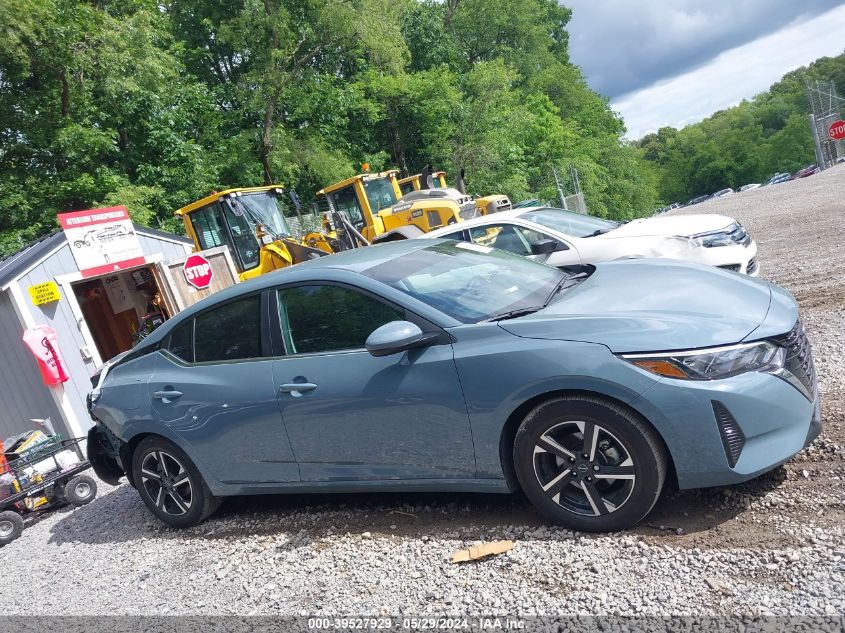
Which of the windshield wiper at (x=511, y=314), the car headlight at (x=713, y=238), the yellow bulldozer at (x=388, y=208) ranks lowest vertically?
the car headlight at (x=713, y=238)

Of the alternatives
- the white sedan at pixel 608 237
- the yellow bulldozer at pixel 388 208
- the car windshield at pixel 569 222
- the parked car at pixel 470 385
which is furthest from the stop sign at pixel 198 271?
the parked car at pixel 470 385

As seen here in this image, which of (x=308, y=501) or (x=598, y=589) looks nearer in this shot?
(x=598, y=589)

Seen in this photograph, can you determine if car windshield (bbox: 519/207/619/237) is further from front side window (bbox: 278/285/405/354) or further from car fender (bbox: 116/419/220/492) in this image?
car fender (bbox: 116/419/220/492)

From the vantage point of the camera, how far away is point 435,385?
351cm

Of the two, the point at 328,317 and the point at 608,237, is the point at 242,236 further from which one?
the point at 328,317

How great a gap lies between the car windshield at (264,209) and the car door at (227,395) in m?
11.8

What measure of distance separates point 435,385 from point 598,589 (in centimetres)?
127

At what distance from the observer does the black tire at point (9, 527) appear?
20.8 feet

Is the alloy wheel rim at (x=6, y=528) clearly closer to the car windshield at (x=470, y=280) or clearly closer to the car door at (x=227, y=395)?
the car door at (x=227, y=395)

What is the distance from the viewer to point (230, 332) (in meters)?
4.42

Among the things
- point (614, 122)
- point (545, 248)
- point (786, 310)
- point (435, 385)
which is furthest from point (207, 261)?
point (614, 122)

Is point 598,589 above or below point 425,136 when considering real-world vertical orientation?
below

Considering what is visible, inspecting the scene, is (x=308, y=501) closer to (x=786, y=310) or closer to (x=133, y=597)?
(x=133, y=597)

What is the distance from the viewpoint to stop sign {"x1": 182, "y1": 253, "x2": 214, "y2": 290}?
40.4 feet
